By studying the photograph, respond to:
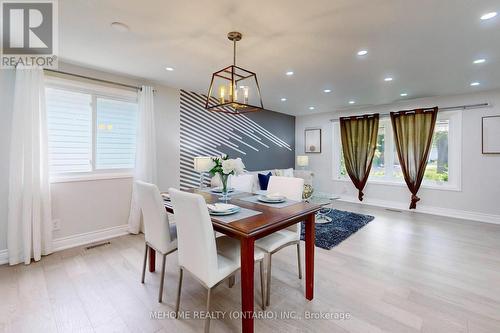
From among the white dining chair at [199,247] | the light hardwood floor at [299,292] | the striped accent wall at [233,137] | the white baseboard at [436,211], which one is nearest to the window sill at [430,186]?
the white baseboard at [436,211]

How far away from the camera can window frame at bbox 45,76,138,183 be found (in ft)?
9.55

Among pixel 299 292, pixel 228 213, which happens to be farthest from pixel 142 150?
pixel 299 292

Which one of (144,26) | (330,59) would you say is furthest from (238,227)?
(330,59)

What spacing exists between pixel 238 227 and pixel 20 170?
9.02 feet

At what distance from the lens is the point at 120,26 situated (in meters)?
2.08

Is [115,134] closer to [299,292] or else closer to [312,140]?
[299,292]

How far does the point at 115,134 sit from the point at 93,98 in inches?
21.7

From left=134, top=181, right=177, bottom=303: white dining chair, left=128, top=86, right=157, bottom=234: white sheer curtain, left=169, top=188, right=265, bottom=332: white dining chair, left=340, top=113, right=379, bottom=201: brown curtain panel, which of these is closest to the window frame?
left=128, top=86, right=157, bottom=234: white sheer curtain

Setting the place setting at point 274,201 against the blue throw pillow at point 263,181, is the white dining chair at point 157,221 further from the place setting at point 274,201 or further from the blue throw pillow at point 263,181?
the blue throw pillow at point 263,181

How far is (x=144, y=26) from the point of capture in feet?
6.88

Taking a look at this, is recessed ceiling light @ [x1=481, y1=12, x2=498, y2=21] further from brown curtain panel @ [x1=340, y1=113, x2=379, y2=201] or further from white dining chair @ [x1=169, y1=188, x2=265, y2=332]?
brown curtain panel @ [x1=340, y1=113, x2=379, y2=201]

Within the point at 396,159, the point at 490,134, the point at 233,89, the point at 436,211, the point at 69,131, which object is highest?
the point at 233,89

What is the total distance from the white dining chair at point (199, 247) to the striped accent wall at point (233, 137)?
8.45 feet

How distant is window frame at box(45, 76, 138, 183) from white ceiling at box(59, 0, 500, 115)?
0.29m
